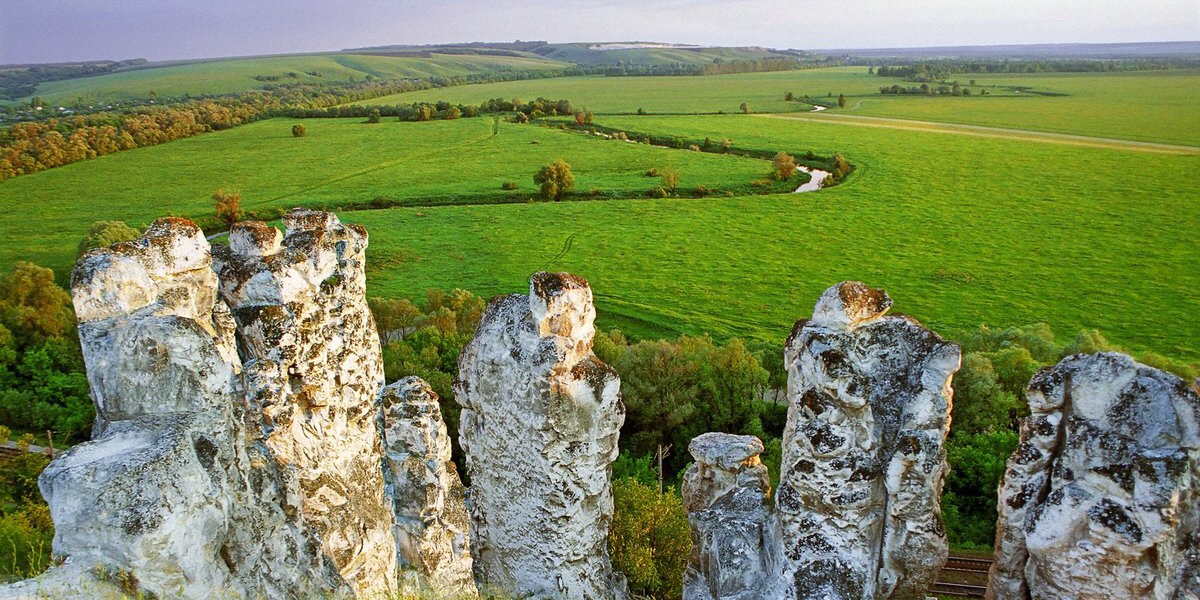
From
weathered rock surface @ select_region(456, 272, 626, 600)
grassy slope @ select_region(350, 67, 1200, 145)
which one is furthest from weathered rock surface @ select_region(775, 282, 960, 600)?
grassy slope @ select_region(350, 67, 1200, 145)

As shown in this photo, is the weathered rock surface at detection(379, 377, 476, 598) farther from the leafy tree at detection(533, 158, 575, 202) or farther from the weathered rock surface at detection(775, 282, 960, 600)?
the leafy tree at detection(533, 158, 575, 202)

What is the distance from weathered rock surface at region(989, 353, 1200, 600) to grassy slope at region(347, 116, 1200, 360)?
137 feet

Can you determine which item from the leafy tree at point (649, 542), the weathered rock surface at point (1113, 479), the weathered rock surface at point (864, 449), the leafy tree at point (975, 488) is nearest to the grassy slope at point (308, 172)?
the leafy tree at point (649, 542)

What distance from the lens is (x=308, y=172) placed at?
93062mm

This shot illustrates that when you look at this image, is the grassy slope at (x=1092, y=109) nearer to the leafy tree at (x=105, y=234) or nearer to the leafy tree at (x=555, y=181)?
the leafy tree at (x=555, y=181)

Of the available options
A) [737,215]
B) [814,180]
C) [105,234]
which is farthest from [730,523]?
[814,180]

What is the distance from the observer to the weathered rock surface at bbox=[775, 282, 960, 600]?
8.46 metres

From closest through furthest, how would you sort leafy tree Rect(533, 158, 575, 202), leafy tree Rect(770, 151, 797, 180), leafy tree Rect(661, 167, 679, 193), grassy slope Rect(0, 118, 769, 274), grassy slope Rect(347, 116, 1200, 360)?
1. grassy slope Rect(347, 116, 1200, 360)
2. grassy slope Rect(0, 118, 769, 274)
3. leafy tree Rect(533, 158, 575, 202)
4. leafy tree Rect(661, 167, 679, 193)
5. leafy tree Rect(770, 151, 797, 180)

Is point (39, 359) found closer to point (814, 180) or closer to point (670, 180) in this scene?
point (670, 180)

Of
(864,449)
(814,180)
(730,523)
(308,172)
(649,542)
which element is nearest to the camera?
(864,449)

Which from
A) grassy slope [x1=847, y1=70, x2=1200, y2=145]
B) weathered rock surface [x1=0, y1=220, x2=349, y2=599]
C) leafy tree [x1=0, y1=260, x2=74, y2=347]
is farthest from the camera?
grassy slope [x1=847, y1=70, x2=1200, y2=145]

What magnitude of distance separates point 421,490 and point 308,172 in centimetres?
9124

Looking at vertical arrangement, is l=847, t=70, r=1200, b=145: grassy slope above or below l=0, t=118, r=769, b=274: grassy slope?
above

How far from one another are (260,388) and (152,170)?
97963 millimetres
